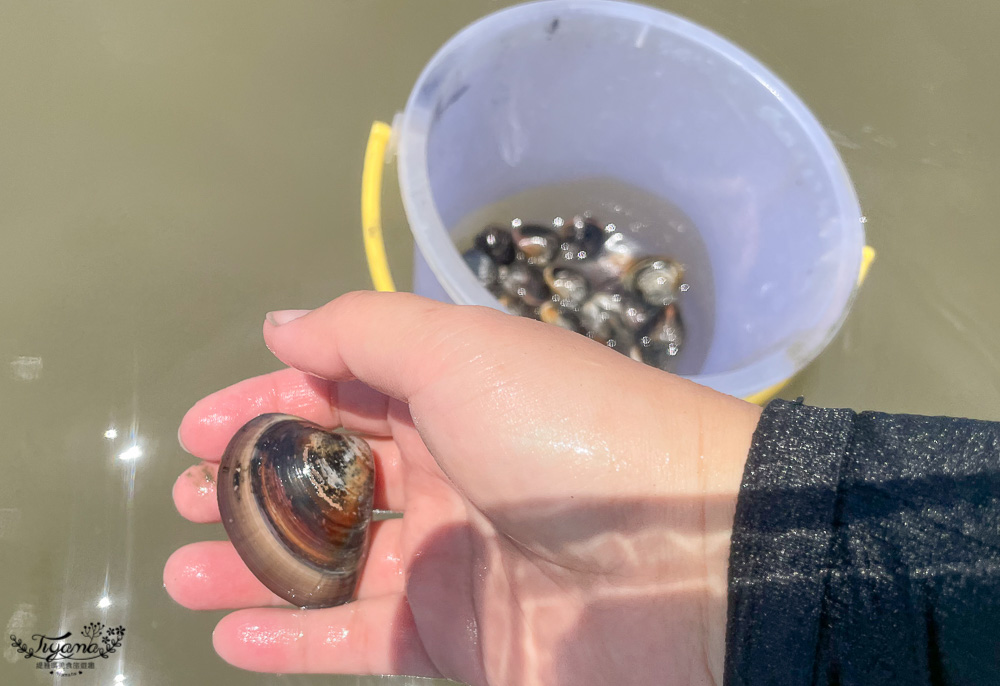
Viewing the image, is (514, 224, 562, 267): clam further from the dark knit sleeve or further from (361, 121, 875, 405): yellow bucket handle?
the dark knit sleeve

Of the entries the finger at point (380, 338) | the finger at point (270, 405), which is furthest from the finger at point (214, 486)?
the finger at point (380, 338)

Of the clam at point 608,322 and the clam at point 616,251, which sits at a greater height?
the clam at point 616,251

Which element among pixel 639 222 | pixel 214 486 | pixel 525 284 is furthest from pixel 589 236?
pixel 214 486

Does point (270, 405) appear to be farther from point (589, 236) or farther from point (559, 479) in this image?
point (589, 236)

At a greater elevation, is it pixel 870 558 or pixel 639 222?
pixel 639 222

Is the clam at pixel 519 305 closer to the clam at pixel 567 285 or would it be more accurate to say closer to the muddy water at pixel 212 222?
the clam at pixel 567 285

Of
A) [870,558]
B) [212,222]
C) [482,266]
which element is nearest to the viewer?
[870,558]

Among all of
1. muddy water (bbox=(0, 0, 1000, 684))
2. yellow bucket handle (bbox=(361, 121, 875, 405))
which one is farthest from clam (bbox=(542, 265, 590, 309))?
yellow bucket handle (bbox=(361, 121, 875, 405))
